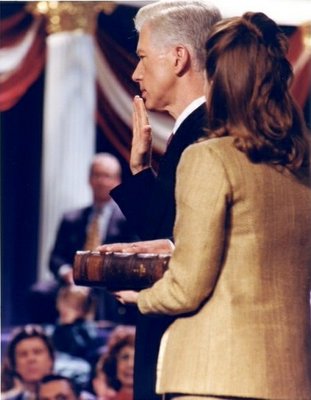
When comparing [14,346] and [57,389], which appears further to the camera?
[14,346]

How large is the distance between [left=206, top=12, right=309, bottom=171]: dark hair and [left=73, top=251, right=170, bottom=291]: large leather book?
0.22 m

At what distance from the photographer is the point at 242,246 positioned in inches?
59.9

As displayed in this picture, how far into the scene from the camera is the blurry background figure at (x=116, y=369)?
420cm

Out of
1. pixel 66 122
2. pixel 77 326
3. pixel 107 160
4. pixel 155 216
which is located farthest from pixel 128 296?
pixel 66 122

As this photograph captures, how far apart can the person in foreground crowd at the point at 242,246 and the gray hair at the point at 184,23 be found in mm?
174

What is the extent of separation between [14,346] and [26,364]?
0.37 feet

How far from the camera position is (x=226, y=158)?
153 centimetres

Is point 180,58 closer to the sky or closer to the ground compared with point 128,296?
closer to the sky

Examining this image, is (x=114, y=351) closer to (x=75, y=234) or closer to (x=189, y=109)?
(x=75, y=234)

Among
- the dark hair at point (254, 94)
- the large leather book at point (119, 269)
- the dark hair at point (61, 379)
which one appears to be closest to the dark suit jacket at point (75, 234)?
the dark hair at point (61, 379)

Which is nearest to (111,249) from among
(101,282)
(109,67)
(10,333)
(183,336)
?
(101,282)

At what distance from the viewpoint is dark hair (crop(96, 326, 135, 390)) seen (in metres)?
4.25

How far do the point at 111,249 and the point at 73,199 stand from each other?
3116mm

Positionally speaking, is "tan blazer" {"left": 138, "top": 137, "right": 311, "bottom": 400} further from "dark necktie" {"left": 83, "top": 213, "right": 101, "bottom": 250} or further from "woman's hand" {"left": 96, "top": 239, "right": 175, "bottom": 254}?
"dark necktie" {"left": 83, "top": 213, "right": 101, "bottom": 250}
